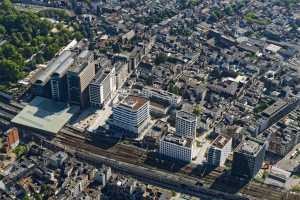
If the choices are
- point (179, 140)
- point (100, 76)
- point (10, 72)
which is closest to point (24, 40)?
point (10, 72)

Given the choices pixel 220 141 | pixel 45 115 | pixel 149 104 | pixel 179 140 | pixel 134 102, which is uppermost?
pixel 134 102

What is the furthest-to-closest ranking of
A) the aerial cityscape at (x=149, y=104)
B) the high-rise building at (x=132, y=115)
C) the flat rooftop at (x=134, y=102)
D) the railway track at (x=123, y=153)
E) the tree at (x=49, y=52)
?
1. the tree at (x=49, y=52)
2. the flat rooftop at (x=134, y=102)
3. the high-rise building at (x=132, y=115)
4. the aerial cityscape at (x=149, y=104)
5. the railway track at (x=123, y=153)

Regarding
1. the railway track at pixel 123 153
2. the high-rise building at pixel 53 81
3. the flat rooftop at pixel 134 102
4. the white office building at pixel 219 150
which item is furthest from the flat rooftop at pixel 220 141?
the high-rise building at pixel 53 81

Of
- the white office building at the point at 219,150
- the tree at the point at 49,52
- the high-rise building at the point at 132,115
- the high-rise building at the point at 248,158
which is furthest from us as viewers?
the tree at the point at 49,52

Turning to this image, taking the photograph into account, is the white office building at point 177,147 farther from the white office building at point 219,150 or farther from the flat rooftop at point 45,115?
the flat rooftop at point 45,115

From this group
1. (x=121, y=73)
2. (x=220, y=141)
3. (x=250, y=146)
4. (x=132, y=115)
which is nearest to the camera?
(x=250, y=146)

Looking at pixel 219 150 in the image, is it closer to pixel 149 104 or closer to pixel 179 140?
pixel 179 140

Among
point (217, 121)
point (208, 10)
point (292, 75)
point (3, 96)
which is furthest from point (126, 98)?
point (208, 10)
